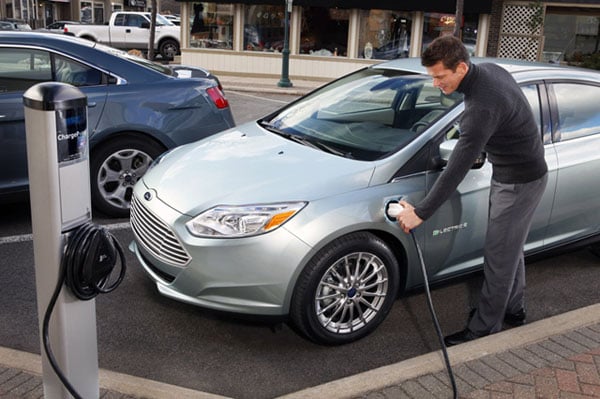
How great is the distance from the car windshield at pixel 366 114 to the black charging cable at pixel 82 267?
1.76 metres

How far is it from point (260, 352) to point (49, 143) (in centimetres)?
181

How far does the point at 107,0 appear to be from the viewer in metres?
53.9

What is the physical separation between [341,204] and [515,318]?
4.53 feet

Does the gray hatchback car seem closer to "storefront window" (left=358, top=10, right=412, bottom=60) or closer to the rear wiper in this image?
the rear wiper

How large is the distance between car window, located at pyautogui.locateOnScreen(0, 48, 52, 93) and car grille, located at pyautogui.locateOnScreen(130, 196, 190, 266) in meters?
2.02

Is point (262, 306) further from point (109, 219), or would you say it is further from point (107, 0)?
point (107, 0)

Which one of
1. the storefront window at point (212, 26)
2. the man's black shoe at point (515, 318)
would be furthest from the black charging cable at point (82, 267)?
the storefront window at point (212, 26)

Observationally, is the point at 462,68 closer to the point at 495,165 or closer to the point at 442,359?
the point at 495,165

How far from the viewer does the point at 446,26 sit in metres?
19.5

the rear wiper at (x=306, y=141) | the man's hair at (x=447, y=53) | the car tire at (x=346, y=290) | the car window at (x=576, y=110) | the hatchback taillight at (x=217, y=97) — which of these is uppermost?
the man's hair at (x=447, y=53)

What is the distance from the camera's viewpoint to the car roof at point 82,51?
5258 mm

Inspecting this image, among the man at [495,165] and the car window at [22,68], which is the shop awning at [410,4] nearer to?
the car window at [22,68]

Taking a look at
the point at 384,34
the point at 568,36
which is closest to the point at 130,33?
the point at 384,34

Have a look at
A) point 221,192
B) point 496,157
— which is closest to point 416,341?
point 496,157
